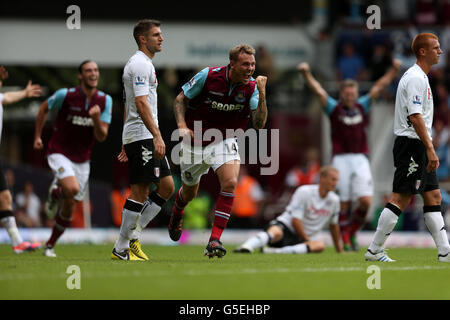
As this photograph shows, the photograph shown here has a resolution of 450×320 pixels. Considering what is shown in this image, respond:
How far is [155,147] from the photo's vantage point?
27.3 feet

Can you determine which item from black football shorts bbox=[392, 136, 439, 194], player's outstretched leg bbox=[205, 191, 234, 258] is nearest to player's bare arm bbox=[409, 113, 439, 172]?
black football shorts bbox=[392, 136, 439, 194]

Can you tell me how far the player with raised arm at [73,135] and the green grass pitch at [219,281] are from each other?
8.11 feet

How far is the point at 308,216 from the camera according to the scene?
42.6 feet

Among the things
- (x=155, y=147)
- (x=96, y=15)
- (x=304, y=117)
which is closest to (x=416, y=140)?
(x=155, y=147)

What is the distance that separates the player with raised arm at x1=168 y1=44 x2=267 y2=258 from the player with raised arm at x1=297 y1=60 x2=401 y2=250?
4.15 meters

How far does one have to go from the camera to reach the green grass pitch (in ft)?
19.9

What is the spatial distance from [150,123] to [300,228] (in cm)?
492

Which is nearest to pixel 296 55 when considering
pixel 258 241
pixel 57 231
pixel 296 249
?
pixel 296 249

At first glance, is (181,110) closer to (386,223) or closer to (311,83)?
(386,223)

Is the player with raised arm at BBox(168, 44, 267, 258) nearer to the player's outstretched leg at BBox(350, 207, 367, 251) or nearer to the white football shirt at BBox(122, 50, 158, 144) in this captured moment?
the white football shirt at BBox(122, 50, 158, 144)

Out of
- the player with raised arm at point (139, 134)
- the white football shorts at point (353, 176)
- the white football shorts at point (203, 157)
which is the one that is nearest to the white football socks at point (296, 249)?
the white football shorts at point (353, 176)

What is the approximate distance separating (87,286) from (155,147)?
230 cm

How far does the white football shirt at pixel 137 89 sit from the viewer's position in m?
8.57

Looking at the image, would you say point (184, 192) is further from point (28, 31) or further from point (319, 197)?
point (28, 31)
